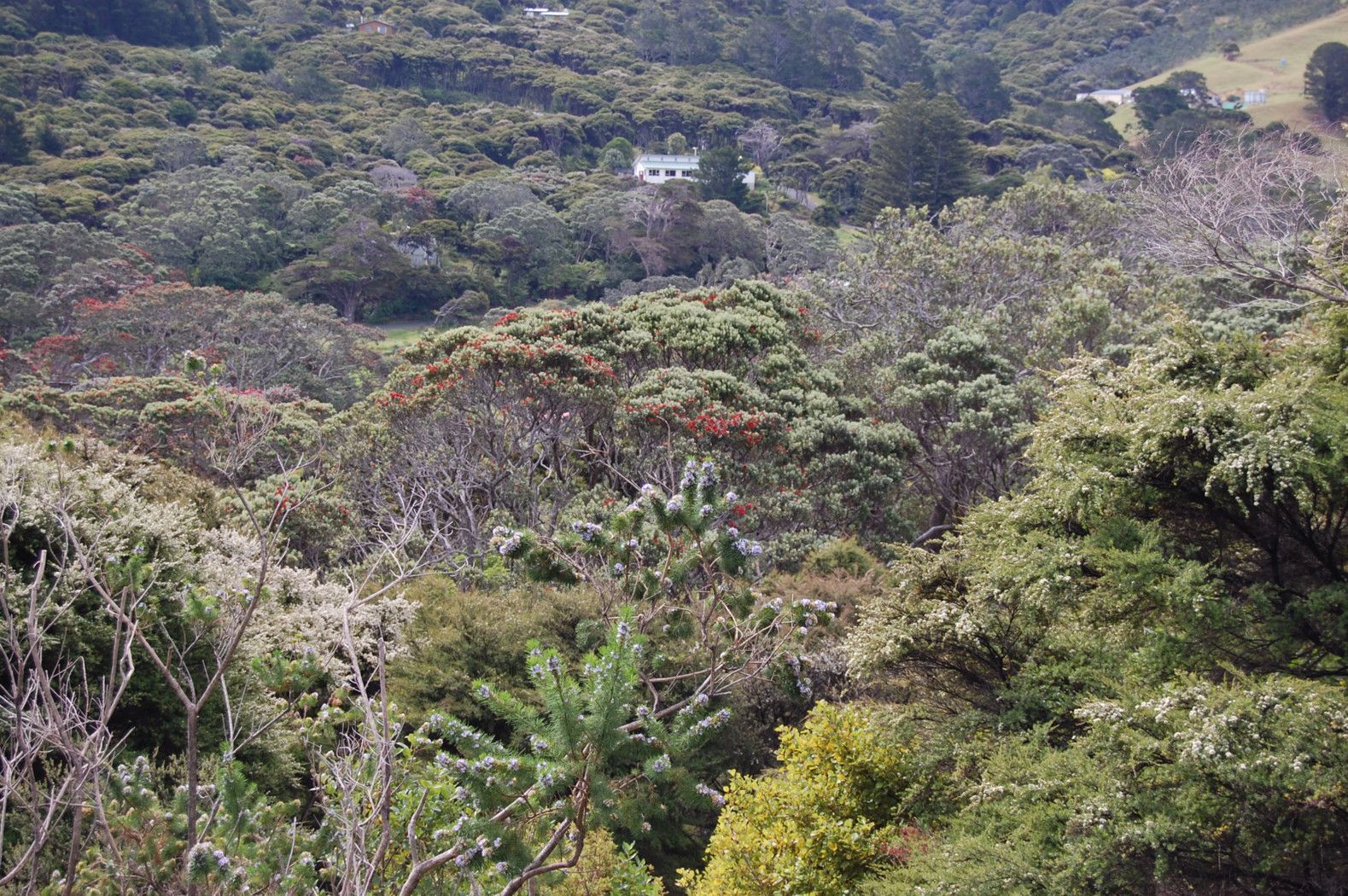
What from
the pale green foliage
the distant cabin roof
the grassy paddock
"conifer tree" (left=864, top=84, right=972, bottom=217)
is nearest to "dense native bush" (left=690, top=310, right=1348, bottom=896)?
the pale green foliage


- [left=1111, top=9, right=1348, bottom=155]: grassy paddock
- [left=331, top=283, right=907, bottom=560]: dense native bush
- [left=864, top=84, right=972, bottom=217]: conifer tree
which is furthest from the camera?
[left=1111, top=9, right=1348, bottom=155]: grassy paddock

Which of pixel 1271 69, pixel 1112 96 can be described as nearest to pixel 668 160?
pixel 1112 96

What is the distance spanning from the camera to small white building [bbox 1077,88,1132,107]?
74.8m

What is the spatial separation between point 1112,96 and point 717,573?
8071 centimetres

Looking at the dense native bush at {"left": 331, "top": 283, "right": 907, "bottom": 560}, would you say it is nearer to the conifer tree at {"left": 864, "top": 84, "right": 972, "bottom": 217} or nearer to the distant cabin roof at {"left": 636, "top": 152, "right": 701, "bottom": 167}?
the conifer tree at {"left": 864, "top": 84, "right": 972, "bottom": 217}

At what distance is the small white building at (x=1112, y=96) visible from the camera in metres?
74.8

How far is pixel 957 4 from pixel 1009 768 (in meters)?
115

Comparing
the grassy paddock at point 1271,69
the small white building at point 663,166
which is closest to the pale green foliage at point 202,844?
the small white building at point 663,166

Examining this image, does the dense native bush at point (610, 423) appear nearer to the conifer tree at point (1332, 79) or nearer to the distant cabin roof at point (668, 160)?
the distant cabin roof at point (668, 160)

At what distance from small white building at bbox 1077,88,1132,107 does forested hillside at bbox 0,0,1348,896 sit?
56.1 m

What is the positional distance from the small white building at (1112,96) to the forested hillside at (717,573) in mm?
56135

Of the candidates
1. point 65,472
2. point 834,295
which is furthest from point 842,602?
point 834,295

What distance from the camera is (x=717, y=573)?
26.7 ft

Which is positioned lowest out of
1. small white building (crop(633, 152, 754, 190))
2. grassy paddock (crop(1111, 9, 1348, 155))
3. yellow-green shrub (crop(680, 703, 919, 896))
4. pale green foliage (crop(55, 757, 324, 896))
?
yellow-green shrub (crop(680, 703, 919, 896))
